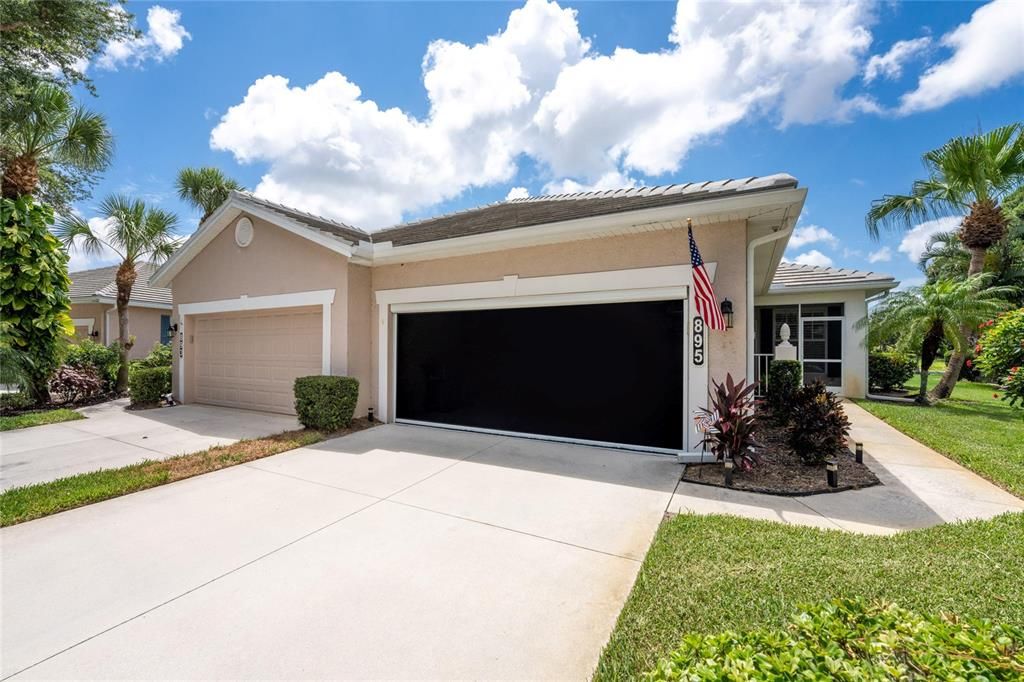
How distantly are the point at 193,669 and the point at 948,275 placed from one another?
2840 centimetres

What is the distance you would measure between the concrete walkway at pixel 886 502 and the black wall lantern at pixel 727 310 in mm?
2289

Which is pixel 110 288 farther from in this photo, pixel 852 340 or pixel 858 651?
pixel 852 340

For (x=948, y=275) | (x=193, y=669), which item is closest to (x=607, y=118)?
(x=193, y=669)

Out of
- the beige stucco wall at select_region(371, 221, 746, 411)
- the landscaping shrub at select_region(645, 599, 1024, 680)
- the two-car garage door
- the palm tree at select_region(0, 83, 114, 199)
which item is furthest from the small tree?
the landscaping shrub at select_region(645, 599, 1024, 680)

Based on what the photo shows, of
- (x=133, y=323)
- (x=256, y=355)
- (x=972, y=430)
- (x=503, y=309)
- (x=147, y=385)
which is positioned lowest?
(x=972, y=430)

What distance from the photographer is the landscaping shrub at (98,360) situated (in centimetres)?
1184

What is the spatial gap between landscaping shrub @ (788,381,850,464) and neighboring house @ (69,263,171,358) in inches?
801

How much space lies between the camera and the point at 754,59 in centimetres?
719

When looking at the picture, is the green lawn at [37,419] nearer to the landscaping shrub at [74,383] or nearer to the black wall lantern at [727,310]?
the landscaping shrub at [74,383]

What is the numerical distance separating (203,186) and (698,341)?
57.8ft

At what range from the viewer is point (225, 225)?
10.5 meters

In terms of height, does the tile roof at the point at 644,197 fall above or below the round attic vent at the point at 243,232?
below

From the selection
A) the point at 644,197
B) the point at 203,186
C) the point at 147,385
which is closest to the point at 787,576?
the point at 644,197

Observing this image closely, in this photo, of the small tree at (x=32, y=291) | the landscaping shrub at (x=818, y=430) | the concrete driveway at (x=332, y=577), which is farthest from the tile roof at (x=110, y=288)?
the landscaping shrub at (x=818, y=430)
